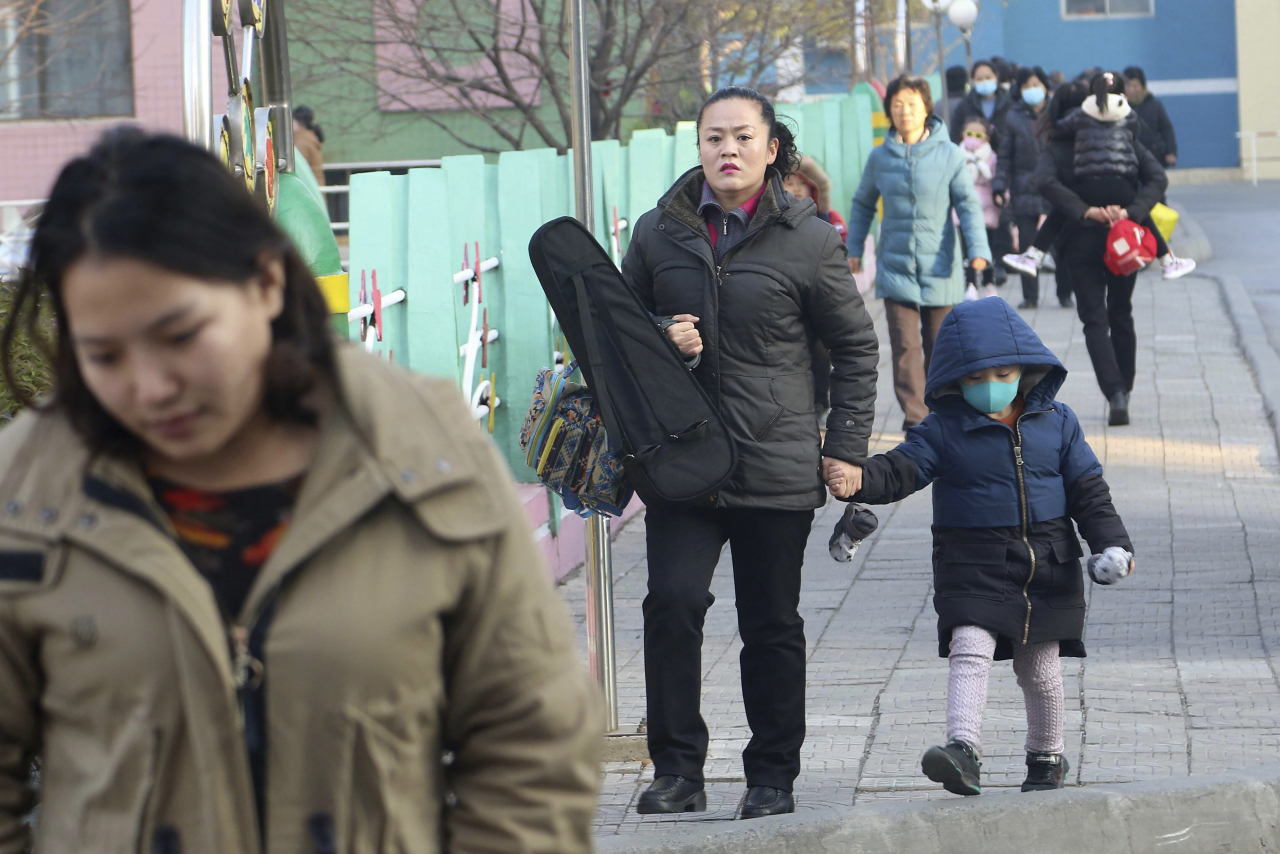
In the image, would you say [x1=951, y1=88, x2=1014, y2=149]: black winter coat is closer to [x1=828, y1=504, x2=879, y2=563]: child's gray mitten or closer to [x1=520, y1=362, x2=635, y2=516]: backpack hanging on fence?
[x1=828, y1=504, x2=879, y2=563]: child's gray mitten

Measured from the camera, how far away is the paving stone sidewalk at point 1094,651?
15.8 feet

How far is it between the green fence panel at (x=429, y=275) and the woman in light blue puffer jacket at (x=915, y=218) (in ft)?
10.5

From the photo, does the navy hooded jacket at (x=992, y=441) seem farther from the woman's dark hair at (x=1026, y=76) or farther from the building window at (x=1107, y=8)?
the building window at (x=1107, y=8)

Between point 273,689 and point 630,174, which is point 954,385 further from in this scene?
point 630,174

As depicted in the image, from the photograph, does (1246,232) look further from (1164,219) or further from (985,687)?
(985,687)

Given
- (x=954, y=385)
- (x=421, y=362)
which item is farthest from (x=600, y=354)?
(x=421, y=362)

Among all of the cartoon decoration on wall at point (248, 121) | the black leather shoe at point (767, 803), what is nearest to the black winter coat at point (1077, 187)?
the cartoon decoration on wall at point (248, 121)

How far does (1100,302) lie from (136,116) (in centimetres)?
1342

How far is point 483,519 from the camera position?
187 centimetres

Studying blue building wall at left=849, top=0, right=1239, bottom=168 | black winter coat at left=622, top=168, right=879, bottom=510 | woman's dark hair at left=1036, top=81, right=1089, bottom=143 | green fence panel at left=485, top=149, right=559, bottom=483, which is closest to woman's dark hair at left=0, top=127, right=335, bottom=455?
black winter coat at left=622, top=168, right=879, bottom=510

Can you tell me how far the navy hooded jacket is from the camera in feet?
14.7

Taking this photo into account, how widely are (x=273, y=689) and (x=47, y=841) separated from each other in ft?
1.00

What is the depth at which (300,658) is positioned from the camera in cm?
181

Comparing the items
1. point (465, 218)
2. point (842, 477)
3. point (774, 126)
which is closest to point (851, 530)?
point (842, 477)
